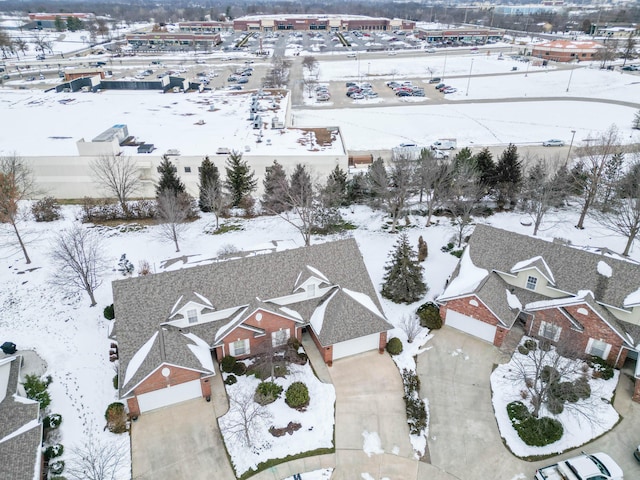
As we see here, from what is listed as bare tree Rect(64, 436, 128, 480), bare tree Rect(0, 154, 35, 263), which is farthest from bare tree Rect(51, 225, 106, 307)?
bare tree Rect(64, 436, 128, 480)

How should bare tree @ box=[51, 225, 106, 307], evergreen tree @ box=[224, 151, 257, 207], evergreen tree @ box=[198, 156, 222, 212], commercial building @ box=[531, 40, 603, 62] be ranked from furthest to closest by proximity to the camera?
1. commercial building @ box=[531, 40, 603, 62]
2. evergreen tree @ box=[224, 151, 257, 207]
3. evergreen tree @ box=[198, 156, 222, 212]
4. bare tree @ box=[51, 225, 106, 307]

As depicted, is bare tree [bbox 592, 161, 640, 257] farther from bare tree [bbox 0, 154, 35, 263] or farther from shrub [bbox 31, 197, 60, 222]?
shrub [bbox 31, 197, 60, 222]

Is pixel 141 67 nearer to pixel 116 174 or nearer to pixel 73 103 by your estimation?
pixel 73 103

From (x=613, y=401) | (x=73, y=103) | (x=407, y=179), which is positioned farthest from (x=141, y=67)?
(x=613, y=401)

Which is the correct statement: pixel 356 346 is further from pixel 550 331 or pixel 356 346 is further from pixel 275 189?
pixel 275 189

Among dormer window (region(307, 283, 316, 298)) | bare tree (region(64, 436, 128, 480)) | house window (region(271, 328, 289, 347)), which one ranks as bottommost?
bare tree (region(64, 436, 128, 480))

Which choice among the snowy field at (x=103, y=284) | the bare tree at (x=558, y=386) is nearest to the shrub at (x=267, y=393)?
the snowy field at (x=103, y=284)
